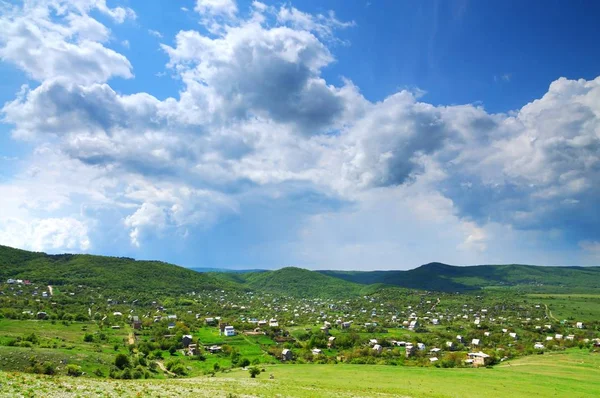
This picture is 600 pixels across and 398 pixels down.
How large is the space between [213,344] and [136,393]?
89083mm

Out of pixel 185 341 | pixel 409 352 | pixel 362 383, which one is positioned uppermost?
pixel 362 383

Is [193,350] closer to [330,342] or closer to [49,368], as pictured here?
[330,342]

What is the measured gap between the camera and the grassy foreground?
38.7 m

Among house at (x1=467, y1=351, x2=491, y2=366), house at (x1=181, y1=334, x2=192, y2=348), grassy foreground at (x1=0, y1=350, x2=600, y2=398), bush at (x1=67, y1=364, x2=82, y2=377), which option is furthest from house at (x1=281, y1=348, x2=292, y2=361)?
bush at (x1=67, y1=364, x2=82, y2=377)

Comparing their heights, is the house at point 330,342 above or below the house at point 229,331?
below

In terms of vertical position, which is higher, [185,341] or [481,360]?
[185,341]

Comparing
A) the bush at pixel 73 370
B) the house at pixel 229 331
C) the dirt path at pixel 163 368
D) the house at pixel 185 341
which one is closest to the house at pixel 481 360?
the dirt path at pixel 163 368

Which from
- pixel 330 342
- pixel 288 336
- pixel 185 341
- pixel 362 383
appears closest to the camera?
pixel 362 383

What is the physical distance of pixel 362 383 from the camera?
64938 mm

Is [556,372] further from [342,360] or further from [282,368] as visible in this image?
[282,368]

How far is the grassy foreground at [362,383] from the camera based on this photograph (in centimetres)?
3866

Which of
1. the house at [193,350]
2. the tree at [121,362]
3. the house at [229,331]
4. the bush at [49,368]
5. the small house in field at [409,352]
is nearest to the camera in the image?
the bush at [49,368]

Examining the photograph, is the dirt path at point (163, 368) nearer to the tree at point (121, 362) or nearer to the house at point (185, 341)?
the tree at point (121, 362)

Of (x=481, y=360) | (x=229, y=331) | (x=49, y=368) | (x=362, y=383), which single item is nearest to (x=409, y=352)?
(x=481, y=360)
